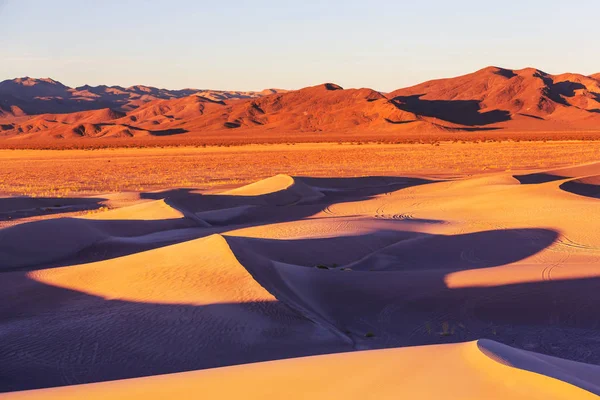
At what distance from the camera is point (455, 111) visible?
128250 mm

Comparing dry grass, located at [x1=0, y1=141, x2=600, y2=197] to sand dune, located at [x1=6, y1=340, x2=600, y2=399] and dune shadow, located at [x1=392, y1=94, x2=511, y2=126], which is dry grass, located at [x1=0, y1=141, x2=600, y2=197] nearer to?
sand dune, located at [x1=6, y1=340, x2=600, y2=399]

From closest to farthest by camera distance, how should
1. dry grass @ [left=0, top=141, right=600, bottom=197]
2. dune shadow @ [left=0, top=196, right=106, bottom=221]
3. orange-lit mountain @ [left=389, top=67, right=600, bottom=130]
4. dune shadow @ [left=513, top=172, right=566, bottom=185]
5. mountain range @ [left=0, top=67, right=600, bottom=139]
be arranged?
dune shadow @ [left=0, top=196, right=106, bottom=221] < dune shadow @ [left=513, top=172, right=566, bottom=185] < dry grass @ [left=0, top=141, right=600, bottom=197] < mountain range @ [left=0, top=67, right=600, bottom=139] < orange-lit mountain @ [left=389, top=67, right=600, bottom=130]

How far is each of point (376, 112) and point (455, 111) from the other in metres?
18.7

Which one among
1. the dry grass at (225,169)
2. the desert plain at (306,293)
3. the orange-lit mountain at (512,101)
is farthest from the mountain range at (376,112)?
the desert plain at (306,293)

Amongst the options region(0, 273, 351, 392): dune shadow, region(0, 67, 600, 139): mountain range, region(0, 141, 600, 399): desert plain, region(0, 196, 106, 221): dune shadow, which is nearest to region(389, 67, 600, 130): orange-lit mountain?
region(0, 67, 600, 139): mountain range

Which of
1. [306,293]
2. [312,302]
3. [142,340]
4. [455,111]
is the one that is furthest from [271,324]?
[455,111]

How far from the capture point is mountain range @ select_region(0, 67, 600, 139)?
4496 inches

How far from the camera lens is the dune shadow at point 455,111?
121738mm

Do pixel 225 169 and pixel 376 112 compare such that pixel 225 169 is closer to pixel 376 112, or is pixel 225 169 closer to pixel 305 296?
pixel 305 296

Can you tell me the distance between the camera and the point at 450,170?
116 feet

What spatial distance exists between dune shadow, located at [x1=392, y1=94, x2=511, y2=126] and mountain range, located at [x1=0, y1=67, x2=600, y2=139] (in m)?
0.18

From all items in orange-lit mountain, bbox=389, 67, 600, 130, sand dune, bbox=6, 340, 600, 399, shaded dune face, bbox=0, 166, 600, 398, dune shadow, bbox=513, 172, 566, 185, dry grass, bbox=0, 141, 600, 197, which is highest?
orange-lit mountain, bbox=389, 67, 600, 130

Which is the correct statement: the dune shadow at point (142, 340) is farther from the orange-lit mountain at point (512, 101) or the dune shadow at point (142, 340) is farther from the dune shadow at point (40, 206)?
the orange-lit mountain at point (512, 101)

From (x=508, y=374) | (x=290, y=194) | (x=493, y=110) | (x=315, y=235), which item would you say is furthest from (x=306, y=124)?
(x=508, y=374)
